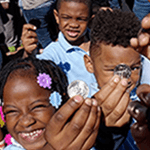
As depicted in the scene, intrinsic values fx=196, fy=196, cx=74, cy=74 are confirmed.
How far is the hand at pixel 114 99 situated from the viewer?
837 millimetres

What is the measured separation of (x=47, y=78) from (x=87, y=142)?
0.50 metres

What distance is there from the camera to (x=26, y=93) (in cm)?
109

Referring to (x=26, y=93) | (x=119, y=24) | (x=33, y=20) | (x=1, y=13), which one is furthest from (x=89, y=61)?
(x=1, y=13)

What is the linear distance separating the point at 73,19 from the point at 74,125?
52.3 inches

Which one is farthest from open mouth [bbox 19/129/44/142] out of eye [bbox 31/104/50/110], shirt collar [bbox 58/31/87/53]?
shirt collar [bbox 58/31/87/53]

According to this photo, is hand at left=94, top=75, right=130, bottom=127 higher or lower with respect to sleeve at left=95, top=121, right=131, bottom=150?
higher

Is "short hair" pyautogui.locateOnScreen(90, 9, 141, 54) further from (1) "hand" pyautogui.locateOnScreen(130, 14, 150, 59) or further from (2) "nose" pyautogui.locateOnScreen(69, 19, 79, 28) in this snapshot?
(1) "hand" pyautogui.locateOnScreen(130, 14, 150, 59)

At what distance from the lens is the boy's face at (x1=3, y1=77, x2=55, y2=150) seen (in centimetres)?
108

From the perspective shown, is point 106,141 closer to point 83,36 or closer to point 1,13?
point 83,36

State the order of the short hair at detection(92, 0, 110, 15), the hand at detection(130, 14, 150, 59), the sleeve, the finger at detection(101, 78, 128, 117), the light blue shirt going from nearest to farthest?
the hand at detection(130, 14, 150, 59), the finger at detection(101, 78, 128, 117), the sleeve, the light blue shirt, the short hair at detection(92, 0, 110, 15)

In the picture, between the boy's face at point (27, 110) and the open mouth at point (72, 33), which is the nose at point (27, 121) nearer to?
the boy's face at point (27, 110)

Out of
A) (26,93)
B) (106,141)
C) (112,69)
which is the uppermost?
(26,93)

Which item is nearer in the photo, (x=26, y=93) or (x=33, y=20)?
(x=26, y=93)

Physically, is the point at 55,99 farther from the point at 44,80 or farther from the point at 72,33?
the point at 72,33
